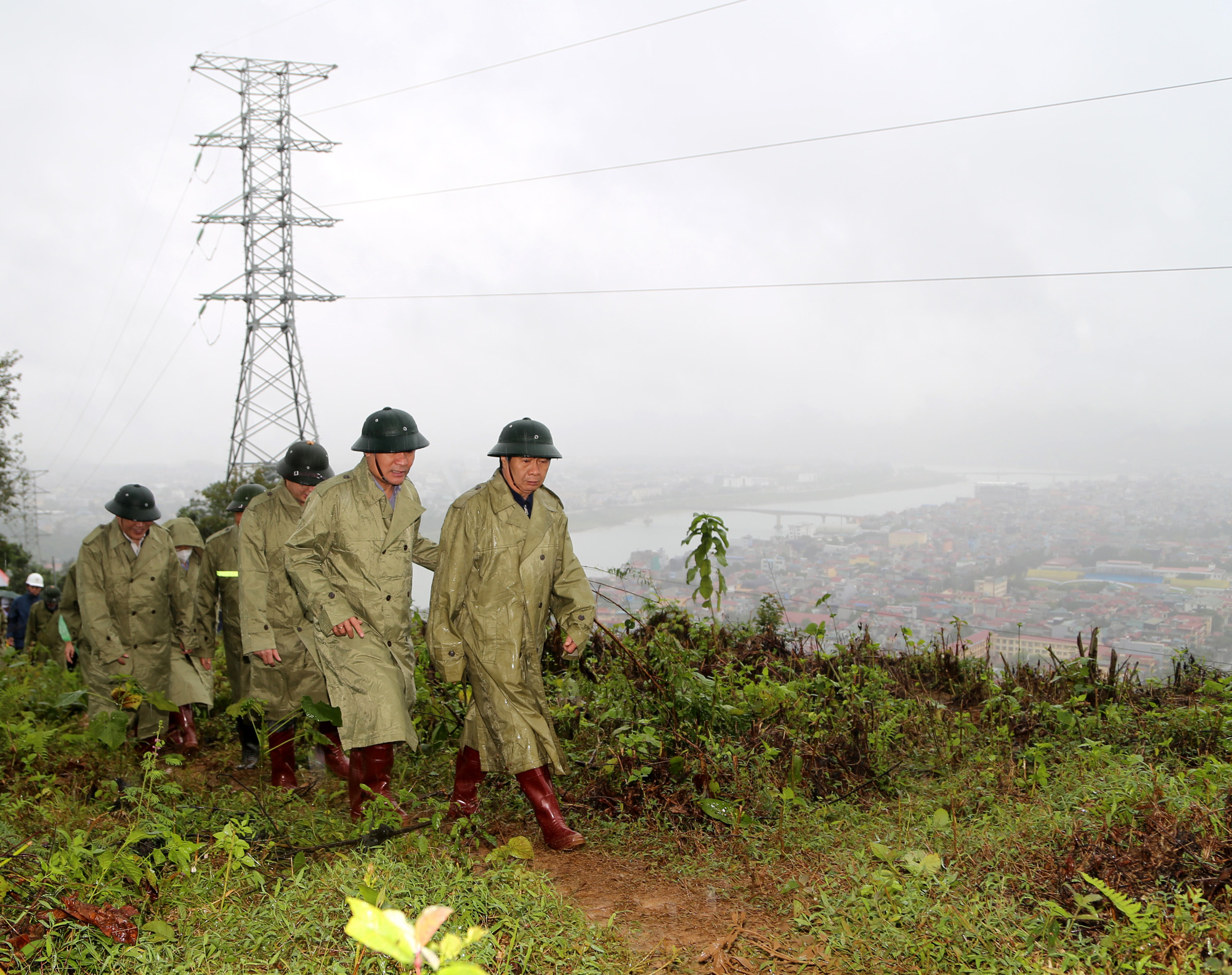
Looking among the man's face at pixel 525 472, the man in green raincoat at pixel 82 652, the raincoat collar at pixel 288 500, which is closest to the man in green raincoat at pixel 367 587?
the man's face at pixel 525 472

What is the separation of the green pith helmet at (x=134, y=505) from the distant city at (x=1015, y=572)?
3.30 metres

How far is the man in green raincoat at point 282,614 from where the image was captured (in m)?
5.16

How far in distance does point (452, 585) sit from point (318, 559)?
768 millimetres

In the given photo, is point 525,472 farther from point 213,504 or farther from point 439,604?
point 213,504

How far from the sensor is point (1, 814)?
4195 mm

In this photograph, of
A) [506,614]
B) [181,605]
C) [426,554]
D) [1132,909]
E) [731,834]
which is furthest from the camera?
[181,605]

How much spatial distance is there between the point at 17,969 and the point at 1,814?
6.15 ft

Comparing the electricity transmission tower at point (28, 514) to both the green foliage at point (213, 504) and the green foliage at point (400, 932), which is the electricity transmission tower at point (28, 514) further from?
the green foliage at point (400, 932)

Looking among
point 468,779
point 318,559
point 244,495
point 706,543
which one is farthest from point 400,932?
point 244,495

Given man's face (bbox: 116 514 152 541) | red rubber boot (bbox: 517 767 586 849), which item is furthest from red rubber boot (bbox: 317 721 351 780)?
man's face (bbox: 116 514 152 541)

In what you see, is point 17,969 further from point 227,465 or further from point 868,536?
point 227,465

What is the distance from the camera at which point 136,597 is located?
6.33 metres

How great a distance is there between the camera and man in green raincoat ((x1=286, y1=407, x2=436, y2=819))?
14.0ft

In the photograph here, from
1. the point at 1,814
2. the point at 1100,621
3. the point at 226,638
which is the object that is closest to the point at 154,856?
the point at 1,814
